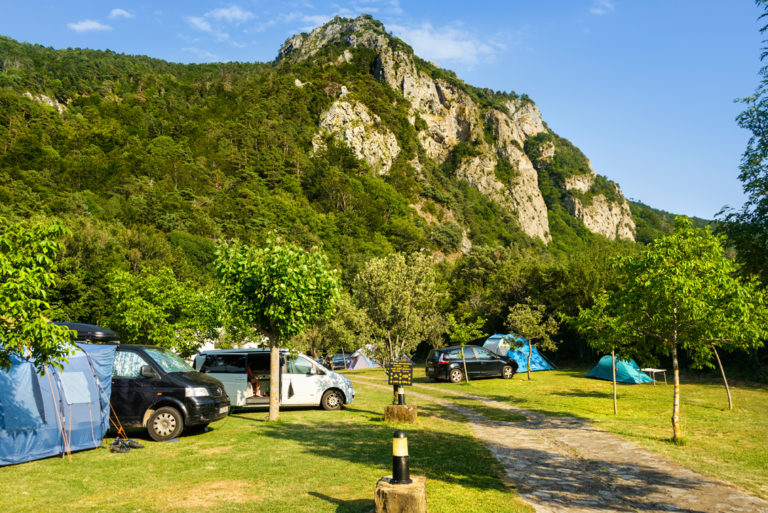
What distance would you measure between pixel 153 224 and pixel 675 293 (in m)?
74.0

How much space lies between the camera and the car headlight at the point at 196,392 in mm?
9917

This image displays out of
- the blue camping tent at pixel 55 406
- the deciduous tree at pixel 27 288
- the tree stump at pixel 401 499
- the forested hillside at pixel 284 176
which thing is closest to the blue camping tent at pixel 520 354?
the forested hillside at pixel 284 176

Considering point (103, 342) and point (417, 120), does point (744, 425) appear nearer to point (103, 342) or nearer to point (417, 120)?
point (103, 342)

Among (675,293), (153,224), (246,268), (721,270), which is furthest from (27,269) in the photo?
(153,224)

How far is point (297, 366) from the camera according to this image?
14305 mm

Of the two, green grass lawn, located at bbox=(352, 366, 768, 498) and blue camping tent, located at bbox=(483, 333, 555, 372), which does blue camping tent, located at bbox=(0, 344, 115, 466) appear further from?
blue camping tent, located at bbox=(483, 333, 555, 372)

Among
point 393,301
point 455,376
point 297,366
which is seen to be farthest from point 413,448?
point 455,376

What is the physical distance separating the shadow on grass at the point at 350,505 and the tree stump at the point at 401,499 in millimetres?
839

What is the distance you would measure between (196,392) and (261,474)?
11.8 ft

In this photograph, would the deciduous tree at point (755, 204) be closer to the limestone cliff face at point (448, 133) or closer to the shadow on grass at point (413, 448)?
the shadow on grass at point (413, 448)

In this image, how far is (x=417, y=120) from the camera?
465 ft

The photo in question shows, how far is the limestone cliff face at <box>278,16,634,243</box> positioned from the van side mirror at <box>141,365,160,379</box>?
11359 centimetres

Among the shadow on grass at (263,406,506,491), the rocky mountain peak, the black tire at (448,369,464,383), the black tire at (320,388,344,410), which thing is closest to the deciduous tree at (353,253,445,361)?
the black tire at (320,388,344,410)

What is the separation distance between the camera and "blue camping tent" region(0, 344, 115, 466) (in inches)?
305
